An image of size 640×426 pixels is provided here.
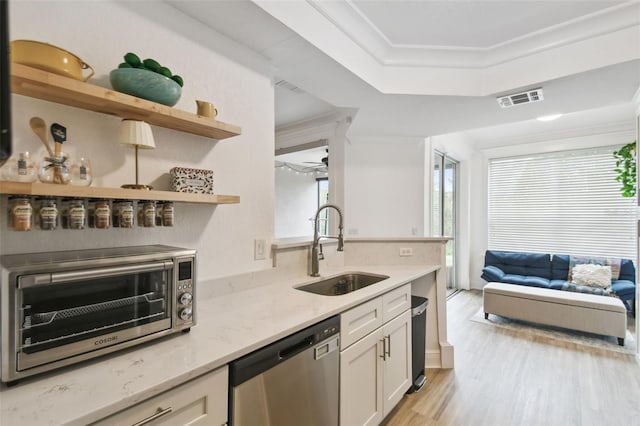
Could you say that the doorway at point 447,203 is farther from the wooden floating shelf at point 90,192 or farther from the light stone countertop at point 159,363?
the wooden floating shelf at point 90,192

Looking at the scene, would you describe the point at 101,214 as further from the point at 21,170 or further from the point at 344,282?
the point at 344,282

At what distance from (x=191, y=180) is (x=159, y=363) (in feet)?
2.54

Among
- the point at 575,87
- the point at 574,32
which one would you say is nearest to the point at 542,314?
A: the point at 575,87

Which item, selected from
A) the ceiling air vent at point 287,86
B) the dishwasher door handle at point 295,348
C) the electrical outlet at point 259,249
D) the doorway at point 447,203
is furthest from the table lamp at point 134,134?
the doorway at point 447,203

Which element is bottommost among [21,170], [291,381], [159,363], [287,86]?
[291,381]

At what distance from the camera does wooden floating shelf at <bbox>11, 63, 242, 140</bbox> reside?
3.03 ft

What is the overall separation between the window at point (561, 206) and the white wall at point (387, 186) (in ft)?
7.82

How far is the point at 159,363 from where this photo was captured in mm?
909

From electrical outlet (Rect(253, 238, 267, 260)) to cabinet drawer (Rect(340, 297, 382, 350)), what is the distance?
0.64 meters

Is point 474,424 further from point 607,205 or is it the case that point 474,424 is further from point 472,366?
point 607,205

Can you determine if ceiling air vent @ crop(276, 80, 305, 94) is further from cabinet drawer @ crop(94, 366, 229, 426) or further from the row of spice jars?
cabinet drawer @ crop(94, 366, 229, 426)

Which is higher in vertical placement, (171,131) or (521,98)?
(521,98)

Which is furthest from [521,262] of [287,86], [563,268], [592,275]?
[287,86]

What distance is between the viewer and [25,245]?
102cm
